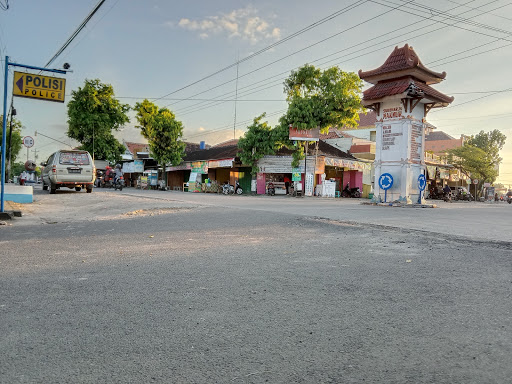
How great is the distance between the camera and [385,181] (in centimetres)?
1877

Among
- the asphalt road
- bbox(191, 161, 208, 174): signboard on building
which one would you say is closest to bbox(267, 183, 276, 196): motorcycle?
bbox(191, 161, 208, 174): signboard on building

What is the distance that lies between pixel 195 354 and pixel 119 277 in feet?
6.40

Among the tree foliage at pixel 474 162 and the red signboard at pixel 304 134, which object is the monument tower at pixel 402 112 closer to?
the red signboard at pixel 304 134

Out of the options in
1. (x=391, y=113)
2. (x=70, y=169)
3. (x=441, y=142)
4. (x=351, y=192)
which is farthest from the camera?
(x=441, y=142)

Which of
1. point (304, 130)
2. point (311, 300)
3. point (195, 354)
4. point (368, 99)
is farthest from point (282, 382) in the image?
point (304, 130)

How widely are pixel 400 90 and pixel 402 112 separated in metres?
1.16

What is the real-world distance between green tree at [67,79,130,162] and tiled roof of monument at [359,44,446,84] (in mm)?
35135

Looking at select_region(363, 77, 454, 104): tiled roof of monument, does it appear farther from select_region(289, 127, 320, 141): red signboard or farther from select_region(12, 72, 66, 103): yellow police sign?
select_region(12, 72, 66, 103): yellow police sign

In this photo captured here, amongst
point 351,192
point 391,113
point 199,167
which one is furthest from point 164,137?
point 391,113

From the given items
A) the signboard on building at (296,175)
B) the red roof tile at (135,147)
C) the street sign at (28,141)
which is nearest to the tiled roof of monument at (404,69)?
the signboard on building at (296,175)

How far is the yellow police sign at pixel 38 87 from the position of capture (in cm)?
989

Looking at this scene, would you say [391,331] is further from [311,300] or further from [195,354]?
[195,354]

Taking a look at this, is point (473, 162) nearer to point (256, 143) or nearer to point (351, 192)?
point (351, 192)

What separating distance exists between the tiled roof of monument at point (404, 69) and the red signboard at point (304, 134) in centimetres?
938
